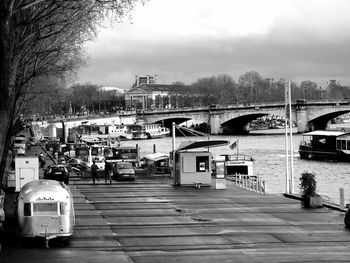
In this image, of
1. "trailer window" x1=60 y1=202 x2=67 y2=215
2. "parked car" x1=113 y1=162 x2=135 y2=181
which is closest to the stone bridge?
"parked car" x1=113 y1=162 x2=135 y2=181

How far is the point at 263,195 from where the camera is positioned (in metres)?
44.0

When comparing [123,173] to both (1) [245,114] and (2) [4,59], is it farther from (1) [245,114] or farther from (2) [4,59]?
(1) [245,114]

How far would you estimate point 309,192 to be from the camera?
3766cm

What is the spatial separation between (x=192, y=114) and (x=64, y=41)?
130 m

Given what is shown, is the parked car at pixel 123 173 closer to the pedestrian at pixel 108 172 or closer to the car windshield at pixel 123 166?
the car windshield at pixel 123 166

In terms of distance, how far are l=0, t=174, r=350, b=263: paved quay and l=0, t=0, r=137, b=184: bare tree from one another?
470 centimetres

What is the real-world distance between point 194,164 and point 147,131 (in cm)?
12161

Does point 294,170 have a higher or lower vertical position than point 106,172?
lower

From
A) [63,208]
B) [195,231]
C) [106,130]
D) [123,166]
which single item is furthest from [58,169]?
[106,130]

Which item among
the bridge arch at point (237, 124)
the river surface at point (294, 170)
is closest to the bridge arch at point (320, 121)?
the bridge arch at point (237, 124)

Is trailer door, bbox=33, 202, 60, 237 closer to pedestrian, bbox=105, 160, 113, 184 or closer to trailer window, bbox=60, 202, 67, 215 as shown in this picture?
trailer window, bbox=60, 202, 67, 215

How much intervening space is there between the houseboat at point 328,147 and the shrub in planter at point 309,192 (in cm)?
5997

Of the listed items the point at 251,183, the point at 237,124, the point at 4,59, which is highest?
the point at 237,124

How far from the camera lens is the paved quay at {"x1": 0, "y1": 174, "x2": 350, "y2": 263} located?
2461cm
